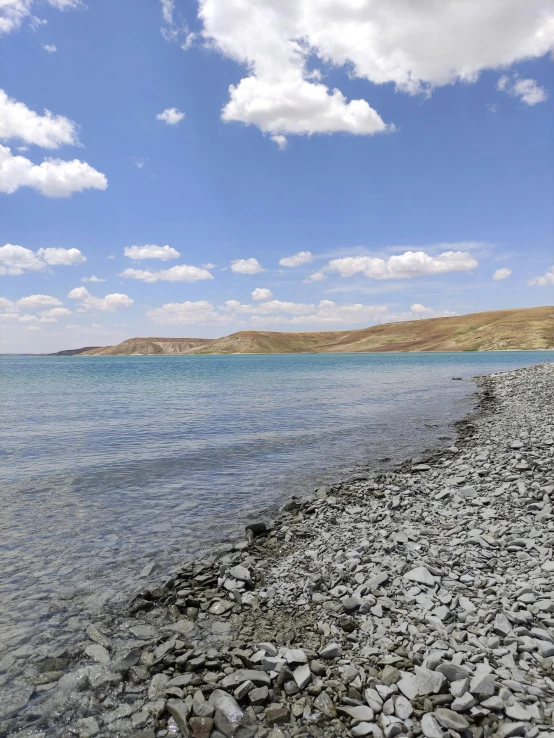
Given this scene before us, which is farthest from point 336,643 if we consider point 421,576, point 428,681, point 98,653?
point 98,653

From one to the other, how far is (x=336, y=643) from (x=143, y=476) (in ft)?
34.4

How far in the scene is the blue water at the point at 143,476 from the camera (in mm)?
8109

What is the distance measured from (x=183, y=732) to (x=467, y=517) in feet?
22.8

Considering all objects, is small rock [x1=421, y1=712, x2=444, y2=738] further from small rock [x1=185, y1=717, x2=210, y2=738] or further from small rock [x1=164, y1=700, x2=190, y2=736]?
small rock [x1=164, y1=700, x2=190, y2=736]

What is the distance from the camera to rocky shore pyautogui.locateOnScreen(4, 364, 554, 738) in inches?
179

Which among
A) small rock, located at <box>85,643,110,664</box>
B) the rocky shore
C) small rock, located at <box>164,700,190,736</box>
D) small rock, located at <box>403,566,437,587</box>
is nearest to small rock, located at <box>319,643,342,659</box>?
the rocky shore

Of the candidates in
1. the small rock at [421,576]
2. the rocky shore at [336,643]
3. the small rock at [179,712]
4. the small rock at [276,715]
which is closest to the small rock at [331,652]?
the rocky shore at [336,643]

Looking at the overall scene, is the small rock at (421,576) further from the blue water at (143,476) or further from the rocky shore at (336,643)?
the blue water at (143,476)

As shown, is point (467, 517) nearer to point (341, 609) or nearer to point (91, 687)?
point (341, 609)

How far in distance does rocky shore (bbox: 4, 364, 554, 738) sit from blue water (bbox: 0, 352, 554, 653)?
1.22m

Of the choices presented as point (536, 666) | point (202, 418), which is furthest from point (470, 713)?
point (202, 418)

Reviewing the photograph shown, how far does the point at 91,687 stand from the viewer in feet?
17.4

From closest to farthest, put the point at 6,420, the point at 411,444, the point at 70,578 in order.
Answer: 1. the point at 70,578
2. the point at 411,444
3. the point at 6,420

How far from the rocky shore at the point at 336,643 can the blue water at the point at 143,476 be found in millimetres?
1219
